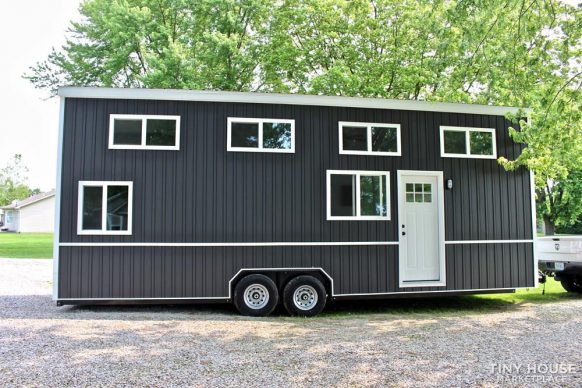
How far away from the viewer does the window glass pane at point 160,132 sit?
7238 millimetres

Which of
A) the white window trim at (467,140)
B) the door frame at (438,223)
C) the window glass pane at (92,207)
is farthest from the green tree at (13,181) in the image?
the white window trim at (467,140)

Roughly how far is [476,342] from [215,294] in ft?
12.6

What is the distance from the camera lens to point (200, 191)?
7.25 metres

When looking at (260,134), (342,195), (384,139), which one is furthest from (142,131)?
(384,139)

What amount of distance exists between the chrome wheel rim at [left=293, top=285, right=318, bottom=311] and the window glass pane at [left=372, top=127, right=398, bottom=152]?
2.65 meters

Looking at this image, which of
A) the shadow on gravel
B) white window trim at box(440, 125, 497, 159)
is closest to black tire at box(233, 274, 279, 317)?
the shadow on gravel

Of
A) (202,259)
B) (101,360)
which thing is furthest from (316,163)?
(101,360)

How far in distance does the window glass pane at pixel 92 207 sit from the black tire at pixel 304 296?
318 centimetres

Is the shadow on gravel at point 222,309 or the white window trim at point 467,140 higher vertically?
the white window trim at point 467,140

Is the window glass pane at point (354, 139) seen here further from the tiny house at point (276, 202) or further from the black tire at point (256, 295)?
the black tire at point (256, 295)

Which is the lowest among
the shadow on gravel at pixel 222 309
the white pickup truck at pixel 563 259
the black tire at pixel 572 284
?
the shadow on gravel at pixel 222 309

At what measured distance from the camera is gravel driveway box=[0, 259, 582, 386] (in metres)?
3.98

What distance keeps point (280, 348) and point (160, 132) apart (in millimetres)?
4104
